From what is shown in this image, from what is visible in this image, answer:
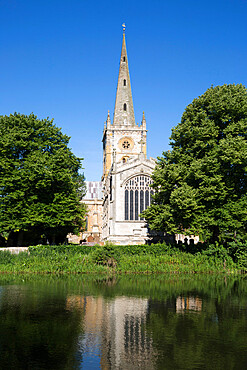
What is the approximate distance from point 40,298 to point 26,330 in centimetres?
511

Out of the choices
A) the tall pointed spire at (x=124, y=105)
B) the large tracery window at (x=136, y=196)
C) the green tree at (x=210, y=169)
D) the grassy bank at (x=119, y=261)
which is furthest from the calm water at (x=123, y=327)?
the tall pointed spire at (x=124, y=105)

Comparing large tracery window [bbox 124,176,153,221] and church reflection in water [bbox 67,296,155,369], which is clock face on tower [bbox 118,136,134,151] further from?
church reflection in water [bbox 67,296,155,369]

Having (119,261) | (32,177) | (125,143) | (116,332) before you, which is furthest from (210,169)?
(125,143)

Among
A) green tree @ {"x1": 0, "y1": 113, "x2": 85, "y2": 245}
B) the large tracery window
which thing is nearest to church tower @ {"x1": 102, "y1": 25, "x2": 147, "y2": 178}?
the large tracery window

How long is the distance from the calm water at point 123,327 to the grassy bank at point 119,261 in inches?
279

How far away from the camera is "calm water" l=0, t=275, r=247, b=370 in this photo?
7.47 meters

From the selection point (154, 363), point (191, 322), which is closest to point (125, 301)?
point (191, 322)

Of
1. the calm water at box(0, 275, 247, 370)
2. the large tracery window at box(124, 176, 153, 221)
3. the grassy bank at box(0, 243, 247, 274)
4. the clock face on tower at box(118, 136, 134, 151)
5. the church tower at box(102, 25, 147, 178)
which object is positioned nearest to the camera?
the calm water at box(0, 275, 247, 370)

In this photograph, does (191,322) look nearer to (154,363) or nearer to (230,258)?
(154,363)

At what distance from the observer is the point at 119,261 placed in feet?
85.1

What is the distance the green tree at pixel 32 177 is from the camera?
2998 cm

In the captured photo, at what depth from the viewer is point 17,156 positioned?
32.1 m

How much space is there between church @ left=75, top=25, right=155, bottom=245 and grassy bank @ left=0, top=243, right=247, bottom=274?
14.7m

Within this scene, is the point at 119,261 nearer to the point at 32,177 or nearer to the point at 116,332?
the point at 32,177
